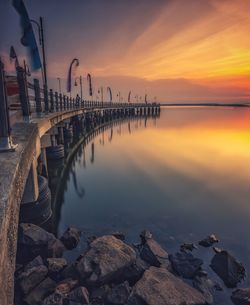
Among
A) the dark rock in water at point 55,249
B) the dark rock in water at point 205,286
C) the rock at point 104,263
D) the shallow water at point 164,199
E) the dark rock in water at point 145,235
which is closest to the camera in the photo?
the rock at point 104,263

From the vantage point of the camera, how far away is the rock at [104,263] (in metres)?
4.41

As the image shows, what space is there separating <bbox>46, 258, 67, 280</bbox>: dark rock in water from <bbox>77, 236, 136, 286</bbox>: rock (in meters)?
0.51

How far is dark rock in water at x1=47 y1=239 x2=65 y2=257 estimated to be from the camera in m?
5.42

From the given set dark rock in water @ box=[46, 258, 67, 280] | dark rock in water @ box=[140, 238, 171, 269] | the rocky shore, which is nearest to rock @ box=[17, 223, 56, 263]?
the rocky shore

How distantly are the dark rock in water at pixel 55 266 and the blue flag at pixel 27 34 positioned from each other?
23.1 feet

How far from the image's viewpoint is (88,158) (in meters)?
18.3

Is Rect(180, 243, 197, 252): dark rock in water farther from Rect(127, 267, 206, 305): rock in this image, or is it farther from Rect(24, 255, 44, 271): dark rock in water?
Rect(24, 255, 44, 271): dark rock in water

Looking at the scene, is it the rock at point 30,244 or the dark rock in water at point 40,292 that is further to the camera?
the rock at point 30,244

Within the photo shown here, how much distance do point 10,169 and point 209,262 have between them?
5.23 m

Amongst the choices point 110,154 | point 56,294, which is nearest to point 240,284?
point 56,294

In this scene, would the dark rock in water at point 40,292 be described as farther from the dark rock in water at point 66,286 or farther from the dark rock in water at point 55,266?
the dark rock in water at point 55,266

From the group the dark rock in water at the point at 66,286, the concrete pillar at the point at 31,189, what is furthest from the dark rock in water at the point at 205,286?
the concrete pillar at the point at 31,189

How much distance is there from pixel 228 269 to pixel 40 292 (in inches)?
161

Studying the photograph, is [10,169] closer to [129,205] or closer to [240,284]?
[240,284]
